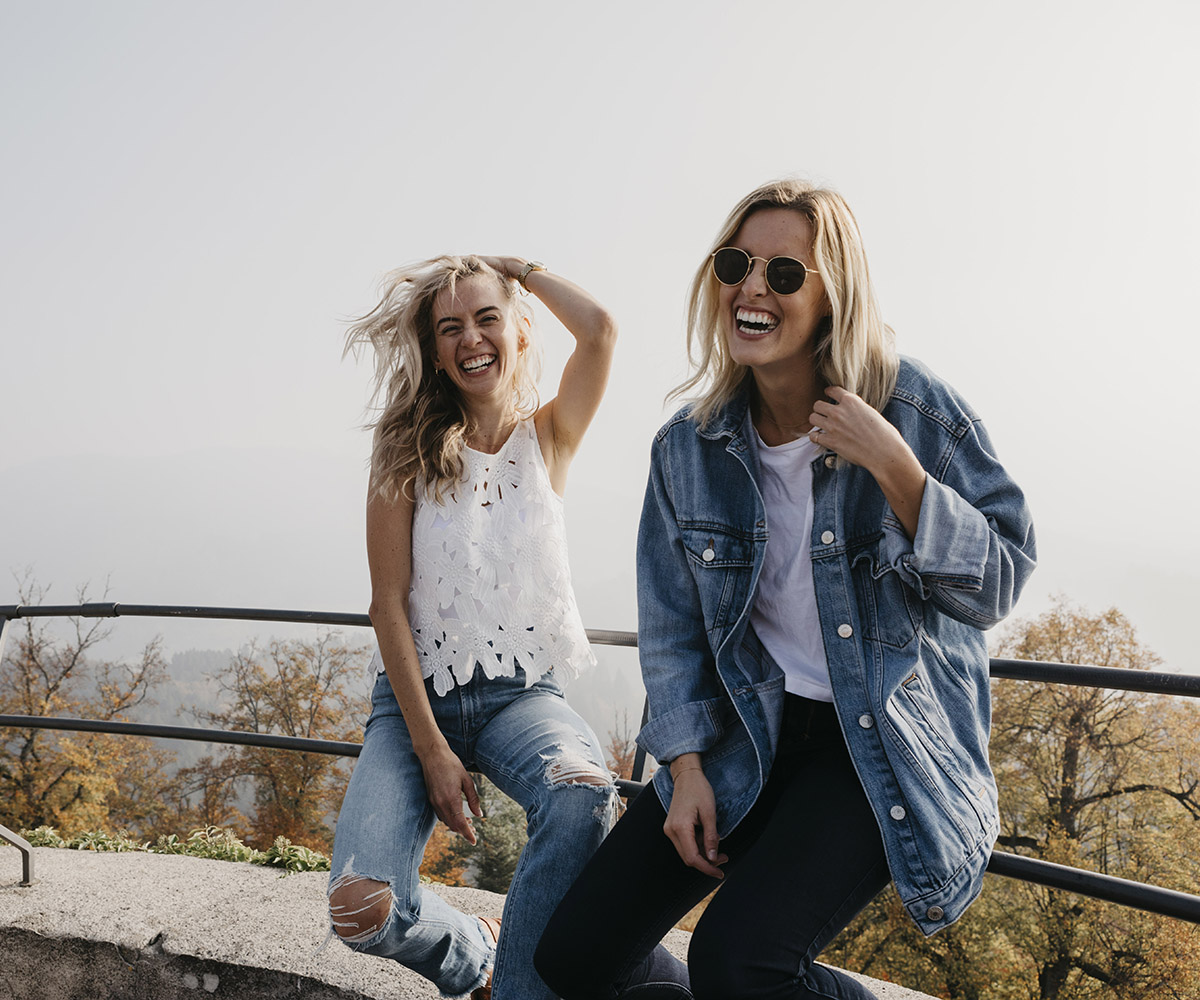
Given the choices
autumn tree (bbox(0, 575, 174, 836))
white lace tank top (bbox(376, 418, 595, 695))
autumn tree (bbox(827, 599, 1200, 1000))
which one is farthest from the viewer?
autumn tree (bbox(0, 575, 174, 836))

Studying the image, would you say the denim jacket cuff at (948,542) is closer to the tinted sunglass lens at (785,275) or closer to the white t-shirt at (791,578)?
the white t-shirt at (791,578)

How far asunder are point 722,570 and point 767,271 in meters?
0.61

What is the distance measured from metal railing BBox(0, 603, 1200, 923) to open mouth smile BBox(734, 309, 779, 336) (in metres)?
0.86

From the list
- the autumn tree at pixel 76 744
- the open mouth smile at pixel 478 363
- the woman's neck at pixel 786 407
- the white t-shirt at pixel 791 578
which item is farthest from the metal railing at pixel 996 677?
the autumn tree at pixel 76 744

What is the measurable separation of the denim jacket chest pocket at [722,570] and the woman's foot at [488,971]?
3.04 ft

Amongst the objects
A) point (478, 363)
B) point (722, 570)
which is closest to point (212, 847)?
point (478, 363)

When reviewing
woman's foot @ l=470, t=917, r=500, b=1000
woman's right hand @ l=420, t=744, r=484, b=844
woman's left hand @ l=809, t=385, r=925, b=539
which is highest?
woman's left hand @ l=809, t=385, r=925, b=539

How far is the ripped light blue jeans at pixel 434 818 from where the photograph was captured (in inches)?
73.7

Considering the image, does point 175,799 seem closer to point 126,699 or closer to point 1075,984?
point 126,699

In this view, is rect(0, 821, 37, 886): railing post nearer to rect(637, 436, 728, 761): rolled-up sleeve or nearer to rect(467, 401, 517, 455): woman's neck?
rect(467, 401, 517, 455): woman's neck

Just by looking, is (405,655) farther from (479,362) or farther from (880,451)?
(880,451)

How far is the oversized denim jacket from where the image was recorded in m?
1.53

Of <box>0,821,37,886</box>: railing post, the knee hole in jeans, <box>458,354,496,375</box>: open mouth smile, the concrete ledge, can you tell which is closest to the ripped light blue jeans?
the knee hole in jeans

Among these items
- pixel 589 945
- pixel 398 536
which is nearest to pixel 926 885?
pixel 589 945
